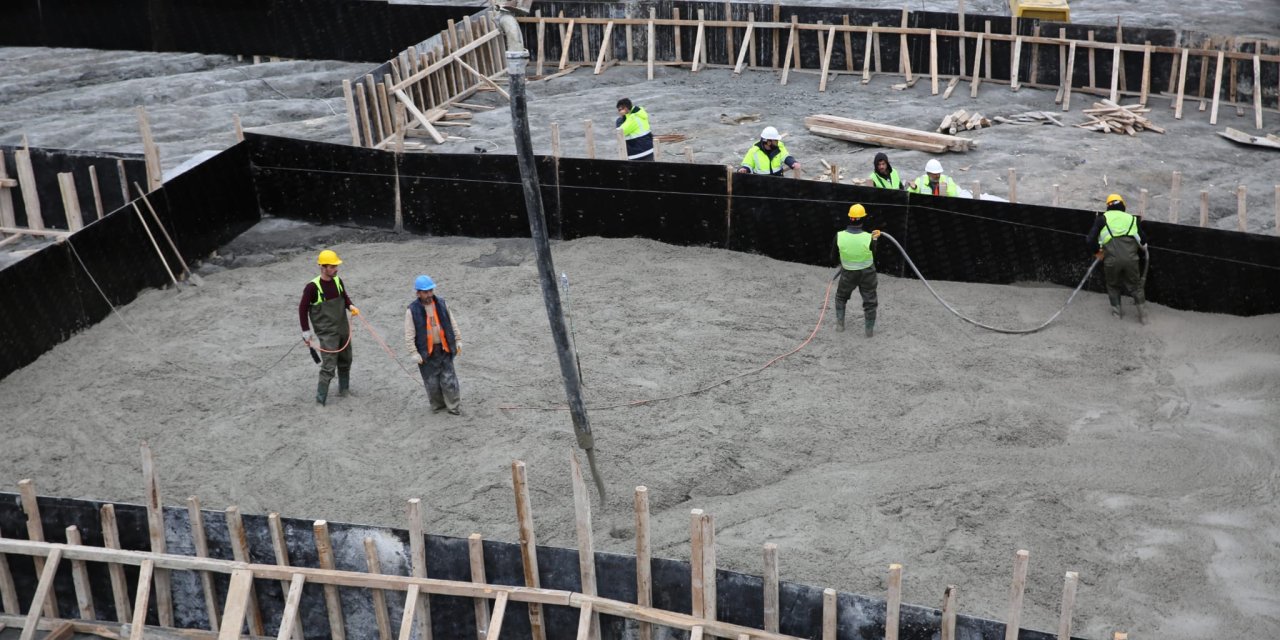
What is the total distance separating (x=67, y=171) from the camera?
60.5 feet

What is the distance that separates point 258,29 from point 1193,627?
73.3 feet

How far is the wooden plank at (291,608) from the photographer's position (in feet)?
30.7

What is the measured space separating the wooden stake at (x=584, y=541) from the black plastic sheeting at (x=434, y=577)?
85 mm

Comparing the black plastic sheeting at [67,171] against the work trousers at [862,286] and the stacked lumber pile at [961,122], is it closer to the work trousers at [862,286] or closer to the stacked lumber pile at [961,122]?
the work trousers at [862,286]

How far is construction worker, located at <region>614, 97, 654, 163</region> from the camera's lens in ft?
60.6

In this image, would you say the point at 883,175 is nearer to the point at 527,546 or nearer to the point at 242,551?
the point at 527,546

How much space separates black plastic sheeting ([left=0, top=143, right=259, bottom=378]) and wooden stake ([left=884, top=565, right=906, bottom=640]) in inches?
417

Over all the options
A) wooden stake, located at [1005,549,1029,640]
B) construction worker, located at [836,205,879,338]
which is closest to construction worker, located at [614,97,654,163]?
construction worker, located at [836,205,879,338]

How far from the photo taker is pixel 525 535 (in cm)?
921

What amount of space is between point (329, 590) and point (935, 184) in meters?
10.0

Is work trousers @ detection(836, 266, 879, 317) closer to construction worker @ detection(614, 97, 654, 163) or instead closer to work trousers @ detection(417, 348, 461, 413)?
construction worker @ detection(614, 97, 654, 163)

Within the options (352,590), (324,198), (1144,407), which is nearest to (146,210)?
(324,198)

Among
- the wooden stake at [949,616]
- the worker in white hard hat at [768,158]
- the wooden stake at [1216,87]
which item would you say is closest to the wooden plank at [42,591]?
the wooden stake at [949,616]

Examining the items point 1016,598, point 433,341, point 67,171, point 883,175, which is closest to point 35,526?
point 433,341
